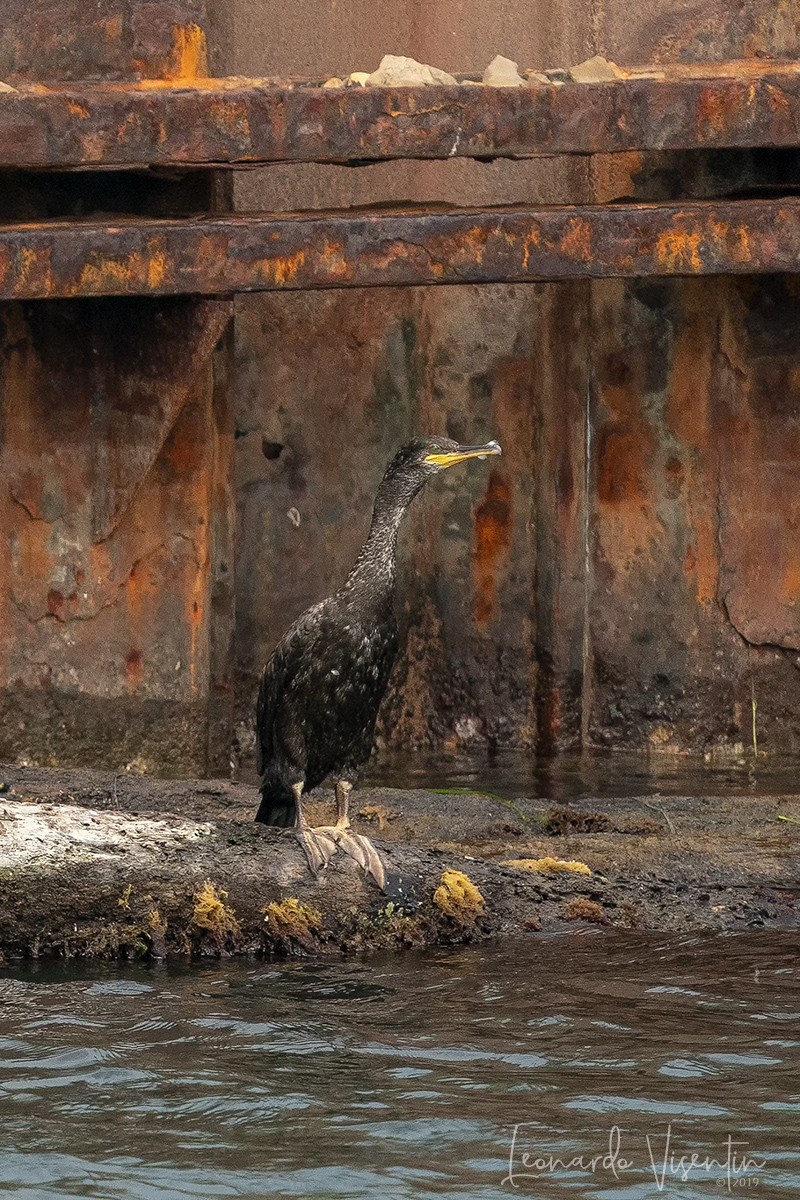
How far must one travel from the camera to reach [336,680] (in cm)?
605

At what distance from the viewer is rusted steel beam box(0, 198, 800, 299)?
20.5ft

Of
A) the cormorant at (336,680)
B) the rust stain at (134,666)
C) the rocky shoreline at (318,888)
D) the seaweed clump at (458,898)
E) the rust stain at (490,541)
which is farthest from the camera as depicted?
the rust stain at (490,541)

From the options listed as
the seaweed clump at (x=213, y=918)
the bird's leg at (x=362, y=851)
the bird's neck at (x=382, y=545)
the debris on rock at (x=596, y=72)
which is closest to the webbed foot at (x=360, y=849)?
the bird's leg at (x=362, y=851)

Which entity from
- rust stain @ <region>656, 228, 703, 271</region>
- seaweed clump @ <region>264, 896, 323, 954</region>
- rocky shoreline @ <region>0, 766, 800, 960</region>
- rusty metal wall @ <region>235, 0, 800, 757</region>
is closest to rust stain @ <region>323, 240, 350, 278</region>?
rust stain @ <region>656, 228, 703, 271</region>

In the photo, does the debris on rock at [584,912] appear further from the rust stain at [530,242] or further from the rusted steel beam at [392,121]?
the rusted steel beam at [392,121]

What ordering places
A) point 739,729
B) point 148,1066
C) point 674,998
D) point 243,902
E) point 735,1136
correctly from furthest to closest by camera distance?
point 739,729
point 243,902
point 674,998
point 148,1066
point 735,1136

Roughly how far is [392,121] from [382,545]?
53.0 inches

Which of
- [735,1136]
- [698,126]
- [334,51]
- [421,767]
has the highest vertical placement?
[334,51]

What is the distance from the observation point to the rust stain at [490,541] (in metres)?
7.60

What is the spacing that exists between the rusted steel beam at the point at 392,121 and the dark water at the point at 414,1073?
2530 mm

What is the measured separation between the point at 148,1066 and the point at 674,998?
1367 mm

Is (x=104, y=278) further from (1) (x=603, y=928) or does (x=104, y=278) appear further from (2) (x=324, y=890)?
(1) (x=603, y=928)

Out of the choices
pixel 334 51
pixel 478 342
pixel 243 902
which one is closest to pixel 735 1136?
pixel 243 902

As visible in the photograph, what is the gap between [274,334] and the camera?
761 centimetres
